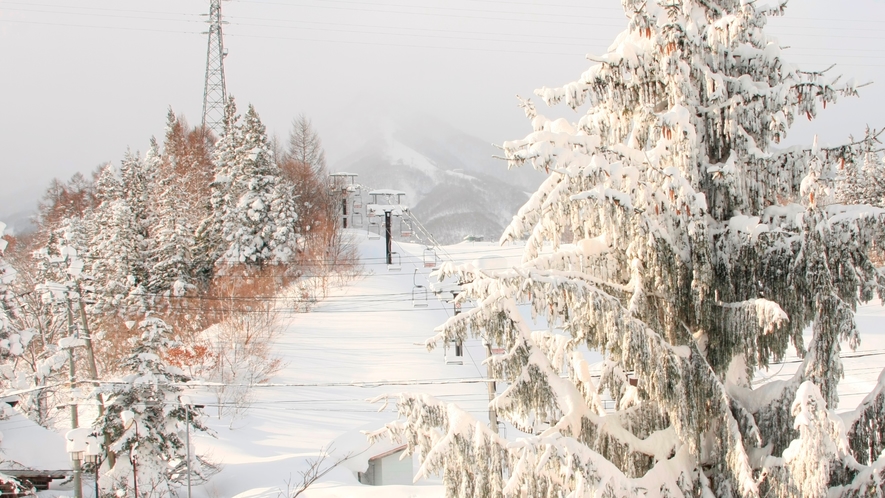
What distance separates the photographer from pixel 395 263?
43.1 meters

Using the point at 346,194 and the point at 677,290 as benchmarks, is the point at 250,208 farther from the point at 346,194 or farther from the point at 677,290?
the point at 677,290

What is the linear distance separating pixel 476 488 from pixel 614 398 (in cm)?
179

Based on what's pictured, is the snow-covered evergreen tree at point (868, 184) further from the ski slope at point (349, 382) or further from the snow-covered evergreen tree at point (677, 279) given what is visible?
the snow-covered evergreen tree at point (677, 279)

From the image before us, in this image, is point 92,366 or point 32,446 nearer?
point 92,366

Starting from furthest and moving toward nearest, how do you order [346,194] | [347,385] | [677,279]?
[346,194], [347,385], [677,279]

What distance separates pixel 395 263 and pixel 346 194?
10035mm

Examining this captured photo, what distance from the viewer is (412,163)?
17738 cm

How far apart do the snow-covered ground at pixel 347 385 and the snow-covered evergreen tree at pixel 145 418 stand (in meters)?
1.95

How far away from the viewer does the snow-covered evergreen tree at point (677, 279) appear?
5.14 meters

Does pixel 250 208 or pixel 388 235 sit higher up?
pixel 250 208

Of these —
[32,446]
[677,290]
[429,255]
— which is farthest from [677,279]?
[429,255]

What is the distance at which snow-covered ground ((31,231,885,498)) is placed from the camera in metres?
17.8

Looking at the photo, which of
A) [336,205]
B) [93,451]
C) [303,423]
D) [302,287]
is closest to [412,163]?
[336,205]

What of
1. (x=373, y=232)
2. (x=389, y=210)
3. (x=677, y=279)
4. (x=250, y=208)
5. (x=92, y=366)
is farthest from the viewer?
(x=373, y=232)
